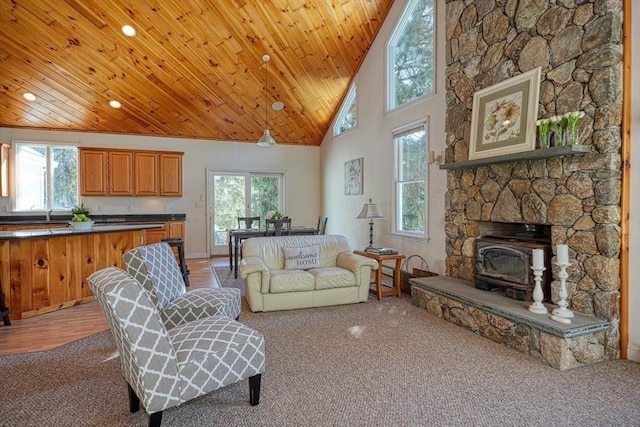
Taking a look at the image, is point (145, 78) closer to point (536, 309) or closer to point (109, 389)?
point (109, 389)

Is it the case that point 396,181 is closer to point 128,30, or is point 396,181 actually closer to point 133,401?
point 133,401

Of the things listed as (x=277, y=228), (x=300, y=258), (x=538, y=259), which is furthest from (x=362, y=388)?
(x=277, y=228)

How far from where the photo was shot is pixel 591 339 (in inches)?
106

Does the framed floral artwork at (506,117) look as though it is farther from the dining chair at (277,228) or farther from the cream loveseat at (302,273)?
the dining chair at (277,228)

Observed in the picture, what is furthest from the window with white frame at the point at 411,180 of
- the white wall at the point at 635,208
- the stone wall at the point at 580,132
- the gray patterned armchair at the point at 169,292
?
the gray patterned armchair at the point at 169,292

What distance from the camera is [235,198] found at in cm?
846

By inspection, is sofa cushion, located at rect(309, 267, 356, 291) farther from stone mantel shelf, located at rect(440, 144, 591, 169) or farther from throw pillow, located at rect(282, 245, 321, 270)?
stone mantel shelf, located at rect(440, 144, 591, 169)

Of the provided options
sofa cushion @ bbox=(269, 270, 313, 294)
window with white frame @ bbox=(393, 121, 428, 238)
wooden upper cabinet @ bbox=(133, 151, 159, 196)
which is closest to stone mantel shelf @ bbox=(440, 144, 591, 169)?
window with white frame @ bbox=(393, 121, 428, 238)

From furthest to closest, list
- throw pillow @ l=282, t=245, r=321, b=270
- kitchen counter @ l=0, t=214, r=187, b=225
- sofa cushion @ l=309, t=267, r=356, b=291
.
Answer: kitchen counter @ l=0, t=214, r=187, b=225
throw pillow @ l=282, t=245, r=321, b=270
sofa cushion @ l=309, t=267, r=356, b=291

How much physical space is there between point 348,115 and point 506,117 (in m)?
4.38

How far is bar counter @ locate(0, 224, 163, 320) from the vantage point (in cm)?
377

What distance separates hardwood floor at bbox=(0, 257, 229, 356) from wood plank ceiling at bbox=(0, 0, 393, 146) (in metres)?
4.03

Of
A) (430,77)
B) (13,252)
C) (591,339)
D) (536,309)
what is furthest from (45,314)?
(430,77)

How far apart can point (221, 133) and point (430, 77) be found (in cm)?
496
